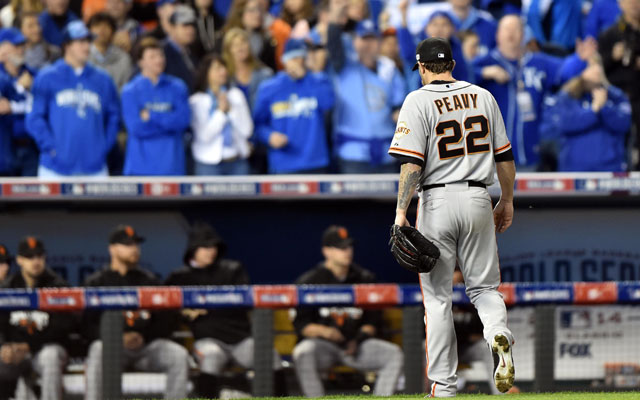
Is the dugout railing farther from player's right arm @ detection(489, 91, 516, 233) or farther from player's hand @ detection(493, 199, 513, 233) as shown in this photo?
player's right arm @ detection(489, 91, 516, 233)

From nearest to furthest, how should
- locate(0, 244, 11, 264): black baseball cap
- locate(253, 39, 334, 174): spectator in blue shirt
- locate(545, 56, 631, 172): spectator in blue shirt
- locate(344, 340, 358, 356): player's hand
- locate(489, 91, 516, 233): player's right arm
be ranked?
locate(489, 91, 516, 233): player's right arm
locate(344, 340, 358, 356): player's hand
locate(0, 244, 11, 264): black baseball cap
locate(253, 39, 334, 174): spectator in blue shirt
locate(545, 56, 631, 172): spectator in blue shirt

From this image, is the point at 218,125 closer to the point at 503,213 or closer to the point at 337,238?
the point at 337,238

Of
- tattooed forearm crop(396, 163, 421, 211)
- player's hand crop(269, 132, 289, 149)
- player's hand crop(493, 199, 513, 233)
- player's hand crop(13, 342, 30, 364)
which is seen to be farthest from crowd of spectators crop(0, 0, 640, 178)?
tattooed forearm crop(396, 163, 421, 211)

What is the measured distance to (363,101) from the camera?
27.7ft

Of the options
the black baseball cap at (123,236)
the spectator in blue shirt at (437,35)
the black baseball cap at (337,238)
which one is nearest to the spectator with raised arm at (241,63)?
the spectator in blue shirt at (437,35)

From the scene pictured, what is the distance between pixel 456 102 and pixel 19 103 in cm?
464

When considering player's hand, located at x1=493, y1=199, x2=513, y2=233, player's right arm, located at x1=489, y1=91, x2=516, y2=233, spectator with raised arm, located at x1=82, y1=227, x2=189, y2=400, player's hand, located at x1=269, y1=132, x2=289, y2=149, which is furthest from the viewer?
player's hand, located at x1=269, y1=132, x2=289, y2=149

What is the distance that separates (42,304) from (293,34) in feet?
12.1

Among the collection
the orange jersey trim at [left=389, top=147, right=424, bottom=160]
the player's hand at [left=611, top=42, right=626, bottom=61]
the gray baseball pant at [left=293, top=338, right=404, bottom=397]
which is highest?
the player's hand at [left=611, top=42, right=626, bottom=61]

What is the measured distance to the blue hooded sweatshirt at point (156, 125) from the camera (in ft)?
26.6

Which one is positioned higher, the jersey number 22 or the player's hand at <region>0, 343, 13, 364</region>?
the jersey number 22

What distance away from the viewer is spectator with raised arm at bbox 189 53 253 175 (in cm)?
824

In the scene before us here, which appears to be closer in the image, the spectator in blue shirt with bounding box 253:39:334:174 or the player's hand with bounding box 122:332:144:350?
the player's hand with bounding box 122:332:144:350

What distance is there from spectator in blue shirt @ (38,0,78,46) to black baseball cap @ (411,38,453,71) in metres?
5.21
